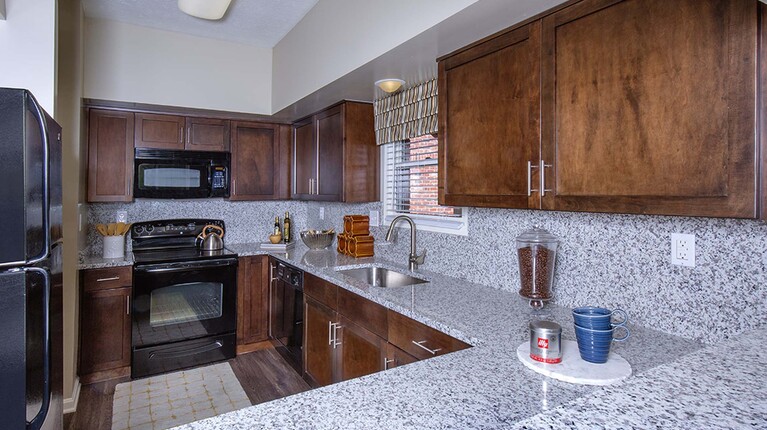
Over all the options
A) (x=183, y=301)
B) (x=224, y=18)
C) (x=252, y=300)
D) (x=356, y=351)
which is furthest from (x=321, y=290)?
(x=224, y=18)

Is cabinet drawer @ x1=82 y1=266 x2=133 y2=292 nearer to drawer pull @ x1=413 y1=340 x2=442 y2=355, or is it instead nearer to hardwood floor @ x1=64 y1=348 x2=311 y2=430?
hardwood floor @ x1=64 y1=348 x2=311 y2=430

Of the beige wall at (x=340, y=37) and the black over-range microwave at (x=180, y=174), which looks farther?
the black over-range microwave at (x=180, y=174)

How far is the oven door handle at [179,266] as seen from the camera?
3074 millimetres

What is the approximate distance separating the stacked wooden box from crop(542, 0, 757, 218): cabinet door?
1.80 m

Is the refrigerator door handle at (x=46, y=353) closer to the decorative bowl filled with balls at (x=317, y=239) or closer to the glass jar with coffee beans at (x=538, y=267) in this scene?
the glass jar with coffee beans at (x=538, y=267)

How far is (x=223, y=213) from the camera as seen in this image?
4023 mm

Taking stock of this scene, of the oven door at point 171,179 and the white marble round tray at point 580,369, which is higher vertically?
the oven door at point 171,179

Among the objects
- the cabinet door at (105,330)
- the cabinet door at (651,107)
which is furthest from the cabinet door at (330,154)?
the cabinet door at (651,107)

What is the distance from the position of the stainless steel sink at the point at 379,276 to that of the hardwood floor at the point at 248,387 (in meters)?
0.84

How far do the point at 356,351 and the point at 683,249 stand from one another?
1.55 m

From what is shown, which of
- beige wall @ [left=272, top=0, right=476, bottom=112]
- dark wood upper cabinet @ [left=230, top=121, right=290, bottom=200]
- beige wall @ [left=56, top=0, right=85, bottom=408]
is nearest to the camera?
beige wall @ [left=272, top=0, right=476, bottom=112]

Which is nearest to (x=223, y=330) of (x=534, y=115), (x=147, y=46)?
(x=147, y=46)

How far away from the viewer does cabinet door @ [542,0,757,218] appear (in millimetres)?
1018

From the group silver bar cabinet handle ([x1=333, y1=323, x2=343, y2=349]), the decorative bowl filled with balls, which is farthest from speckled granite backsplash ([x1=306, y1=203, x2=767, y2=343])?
the decorative bowl filled with balls
